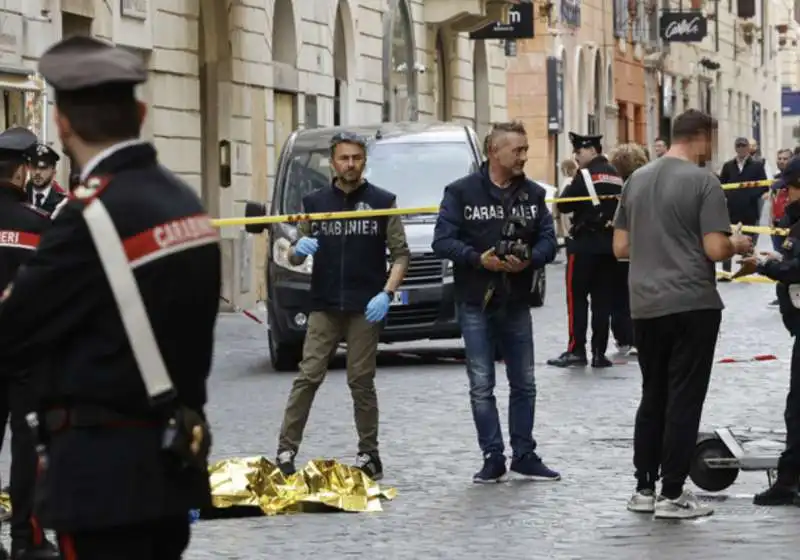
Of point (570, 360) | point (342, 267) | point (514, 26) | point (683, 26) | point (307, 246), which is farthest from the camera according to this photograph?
point (683, 26)

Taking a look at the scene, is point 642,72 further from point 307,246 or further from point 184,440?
point 184,440

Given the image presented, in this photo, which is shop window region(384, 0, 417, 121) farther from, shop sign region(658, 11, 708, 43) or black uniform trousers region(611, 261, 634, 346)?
shop sign region(658, 11, 708, 43)

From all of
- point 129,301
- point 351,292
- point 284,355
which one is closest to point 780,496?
point 351,292

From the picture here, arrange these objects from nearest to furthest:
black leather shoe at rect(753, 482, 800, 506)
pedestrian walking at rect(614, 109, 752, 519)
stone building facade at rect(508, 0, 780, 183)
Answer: pedestrian walking at rect(614, 109, 752, 519) < black leather shoe at rect(753, 482, 800, 506) < stone building facade at rect(508, 0, 780, 183)

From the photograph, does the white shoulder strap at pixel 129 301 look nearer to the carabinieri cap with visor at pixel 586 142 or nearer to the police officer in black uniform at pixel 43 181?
the police officer in black uniform at pixel 43 181

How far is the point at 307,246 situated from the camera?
40.5 feet

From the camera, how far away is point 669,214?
10.4 metres

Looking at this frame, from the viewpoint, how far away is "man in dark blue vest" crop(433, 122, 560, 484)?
11.9 metres

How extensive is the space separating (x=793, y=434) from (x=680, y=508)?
648 millimetres

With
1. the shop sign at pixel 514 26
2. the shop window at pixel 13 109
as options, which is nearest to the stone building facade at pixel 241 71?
the shop window at pixel 13 109

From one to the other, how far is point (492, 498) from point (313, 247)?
1.82 meters

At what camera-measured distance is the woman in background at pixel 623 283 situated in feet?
62.8

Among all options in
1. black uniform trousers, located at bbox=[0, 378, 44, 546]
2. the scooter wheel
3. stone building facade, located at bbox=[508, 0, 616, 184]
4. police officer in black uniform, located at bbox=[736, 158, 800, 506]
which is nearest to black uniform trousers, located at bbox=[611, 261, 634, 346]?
the scooter wheel

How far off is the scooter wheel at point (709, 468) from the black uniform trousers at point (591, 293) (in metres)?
8.20
